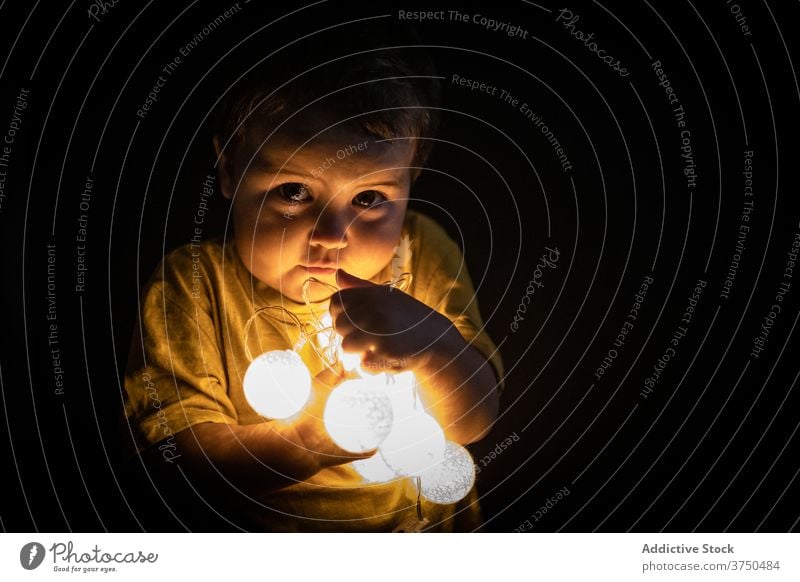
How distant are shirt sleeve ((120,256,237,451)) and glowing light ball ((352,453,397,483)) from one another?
0.17 metres

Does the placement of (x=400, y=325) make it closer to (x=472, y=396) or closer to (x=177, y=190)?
(x=472, y=396)

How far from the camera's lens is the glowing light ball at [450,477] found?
1.26 m

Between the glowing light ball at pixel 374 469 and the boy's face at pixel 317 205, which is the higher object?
the boy's face at pixel 317 205

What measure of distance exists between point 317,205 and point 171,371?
0.87 ft

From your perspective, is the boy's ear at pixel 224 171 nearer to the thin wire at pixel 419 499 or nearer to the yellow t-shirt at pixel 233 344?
the yellow t-shirt at pixel 233 344

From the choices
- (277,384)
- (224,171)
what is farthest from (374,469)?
(224,171)

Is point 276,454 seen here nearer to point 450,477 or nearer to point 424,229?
point 450,477

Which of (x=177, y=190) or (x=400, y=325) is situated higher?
(x=177, y=190)

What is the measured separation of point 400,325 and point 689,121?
46 cm

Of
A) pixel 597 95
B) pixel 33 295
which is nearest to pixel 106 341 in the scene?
pixel 33 295

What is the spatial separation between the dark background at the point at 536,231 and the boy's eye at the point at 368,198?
0.05 metres

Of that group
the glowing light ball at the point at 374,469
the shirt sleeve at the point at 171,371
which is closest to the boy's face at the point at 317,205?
the shirt sleeve at the point at 171,371

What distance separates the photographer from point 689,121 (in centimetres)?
129
